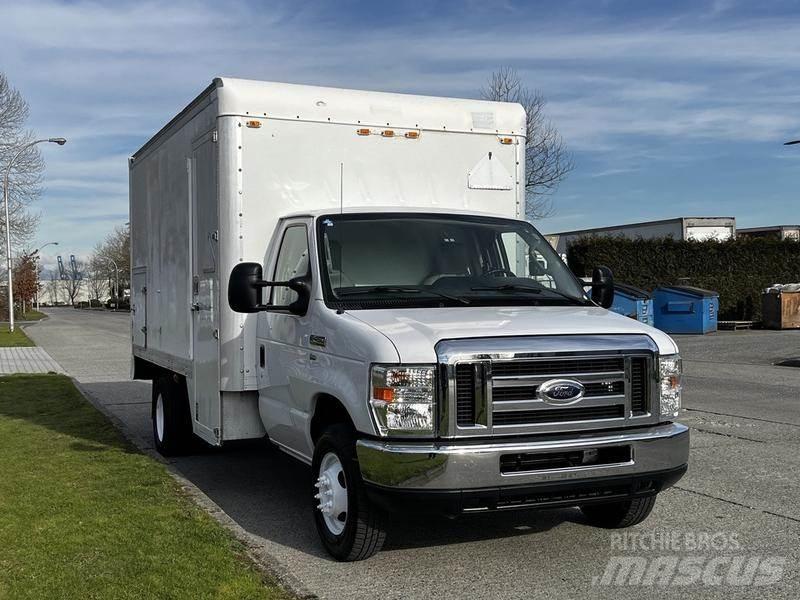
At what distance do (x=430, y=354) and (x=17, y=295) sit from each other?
66478mm

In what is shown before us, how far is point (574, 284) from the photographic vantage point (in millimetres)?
6227

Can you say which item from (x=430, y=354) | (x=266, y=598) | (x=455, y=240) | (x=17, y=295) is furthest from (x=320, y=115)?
(x=17, y=295)

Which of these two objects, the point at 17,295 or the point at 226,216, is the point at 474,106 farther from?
the point at 17,295

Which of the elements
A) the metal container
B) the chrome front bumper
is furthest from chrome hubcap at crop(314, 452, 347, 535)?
the metal container

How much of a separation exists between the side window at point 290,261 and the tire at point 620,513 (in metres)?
2.46

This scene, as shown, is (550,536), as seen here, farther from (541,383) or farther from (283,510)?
(283,510)

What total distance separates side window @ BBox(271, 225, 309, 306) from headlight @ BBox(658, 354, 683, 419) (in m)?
2.36

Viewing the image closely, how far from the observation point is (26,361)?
21.5 meters

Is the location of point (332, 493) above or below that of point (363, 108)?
below

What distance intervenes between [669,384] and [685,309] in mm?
22831

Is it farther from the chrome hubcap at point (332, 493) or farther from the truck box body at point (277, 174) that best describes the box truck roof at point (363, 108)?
the chrome hubcap at point (332, 493)

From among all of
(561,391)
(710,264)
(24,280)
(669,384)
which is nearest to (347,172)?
(561,391)

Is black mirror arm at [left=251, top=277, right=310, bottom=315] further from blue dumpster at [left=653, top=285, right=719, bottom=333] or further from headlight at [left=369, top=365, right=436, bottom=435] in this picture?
blue dumpster at [left=653, top=285, right=719, bottom=333]

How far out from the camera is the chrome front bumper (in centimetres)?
461
